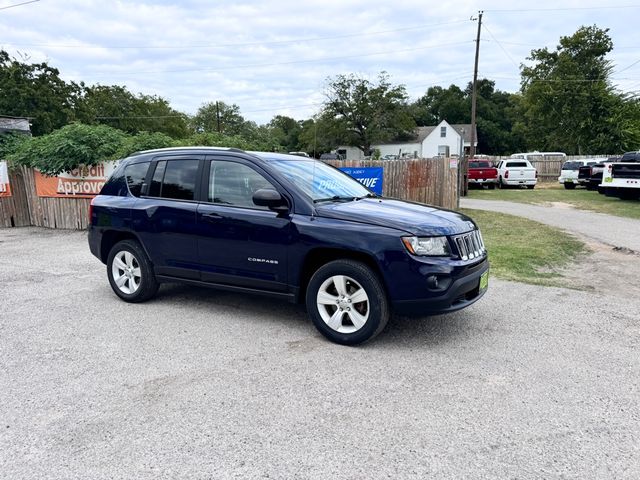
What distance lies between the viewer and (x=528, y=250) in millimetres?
9062

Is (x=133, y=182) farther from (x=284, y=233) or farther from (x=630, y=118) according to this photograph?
(x=630, y=118)

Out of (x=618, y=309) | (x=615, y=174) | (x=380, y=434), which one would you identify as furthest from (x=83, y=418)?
(x=615, y=174)

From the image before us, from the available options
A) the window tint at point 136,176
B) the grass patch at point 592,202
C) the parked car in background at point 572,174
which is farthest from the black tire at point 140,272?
the parked car in background at point 572,174

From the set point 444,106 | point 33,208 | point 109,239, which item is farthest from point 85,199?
point 444,106

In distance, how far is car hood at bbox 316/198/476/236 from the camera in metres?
4.31

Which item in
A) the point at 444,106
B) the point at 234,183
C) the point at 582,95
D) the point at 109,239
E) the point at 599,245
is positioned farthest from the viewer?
the point at 444,106

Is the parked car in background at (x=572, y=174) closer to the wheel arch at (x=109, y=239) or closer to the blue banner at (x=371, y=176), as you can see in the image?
the blue banner at (x=371, y=176)

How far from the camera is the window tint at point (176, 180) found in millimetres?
5461

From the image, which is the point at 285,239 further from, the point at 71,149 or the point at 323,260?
the point at 71,149

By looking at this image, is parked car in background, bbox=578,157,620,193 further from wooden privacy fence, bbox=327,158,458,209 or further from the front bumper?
the front bumper

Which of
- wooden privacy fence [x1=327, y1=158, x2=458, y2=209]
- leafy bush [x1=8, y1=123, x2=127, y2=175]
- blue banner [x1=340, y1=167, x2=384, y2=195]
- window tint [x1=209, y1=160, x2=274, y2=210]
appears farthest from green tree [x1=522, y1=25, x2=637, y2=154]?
window tint [x1=209, y1=160, x2=274, y2=210]

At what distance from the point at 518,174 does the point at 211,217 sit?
25.7 meters

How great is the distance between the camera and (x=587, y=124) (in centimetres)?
4519

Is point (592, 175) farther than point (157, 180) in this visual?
Yes
